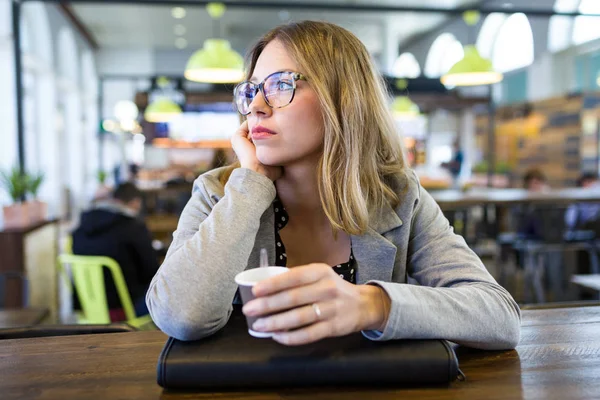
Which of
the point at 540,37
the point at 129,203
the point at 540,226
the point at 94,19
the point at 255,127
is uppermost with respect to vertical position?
the point at 94,19

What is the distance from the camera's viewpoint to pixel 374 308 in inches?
31.3

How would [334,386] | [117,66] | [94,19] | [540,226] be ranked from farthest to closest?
[117,66] < [94,19] < [540,226] < [334,386]

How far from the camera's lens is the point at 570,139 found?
10.2 metres

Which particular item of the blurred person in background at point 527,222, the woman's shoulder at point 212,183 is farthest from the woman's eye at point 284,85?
the blurred person in background at point 527,222

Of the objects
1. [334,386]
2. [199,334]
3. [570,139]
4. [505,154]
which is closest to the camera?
[334,386]

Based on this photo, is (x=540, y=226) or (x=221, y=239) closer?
(x=221, y=239)

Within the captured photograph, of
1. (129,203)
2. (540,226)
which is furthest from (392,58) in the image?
(129,203)

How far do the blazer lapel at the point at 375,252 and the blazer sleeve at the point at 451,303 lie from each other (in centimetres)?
8

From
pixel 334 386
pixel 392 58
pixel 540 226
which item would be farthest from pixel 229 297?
pixel 392 58

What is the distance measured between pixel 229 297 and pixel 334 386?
0.27 m

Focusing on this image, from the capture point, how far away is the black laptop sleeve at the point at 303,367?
2.33 feet

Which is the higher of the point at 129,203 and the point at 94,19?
the point at 94,19

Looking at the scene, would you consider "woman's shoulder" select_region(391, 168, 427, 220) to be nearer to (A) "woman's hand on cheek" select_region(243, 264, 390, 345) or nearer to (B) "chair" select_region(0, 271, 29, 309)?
(A) "woman's hand on cheek" select_region(243, 264, 390, 345)

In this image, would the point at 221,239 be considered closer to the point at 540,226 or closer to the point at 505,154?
the point at 540,226
